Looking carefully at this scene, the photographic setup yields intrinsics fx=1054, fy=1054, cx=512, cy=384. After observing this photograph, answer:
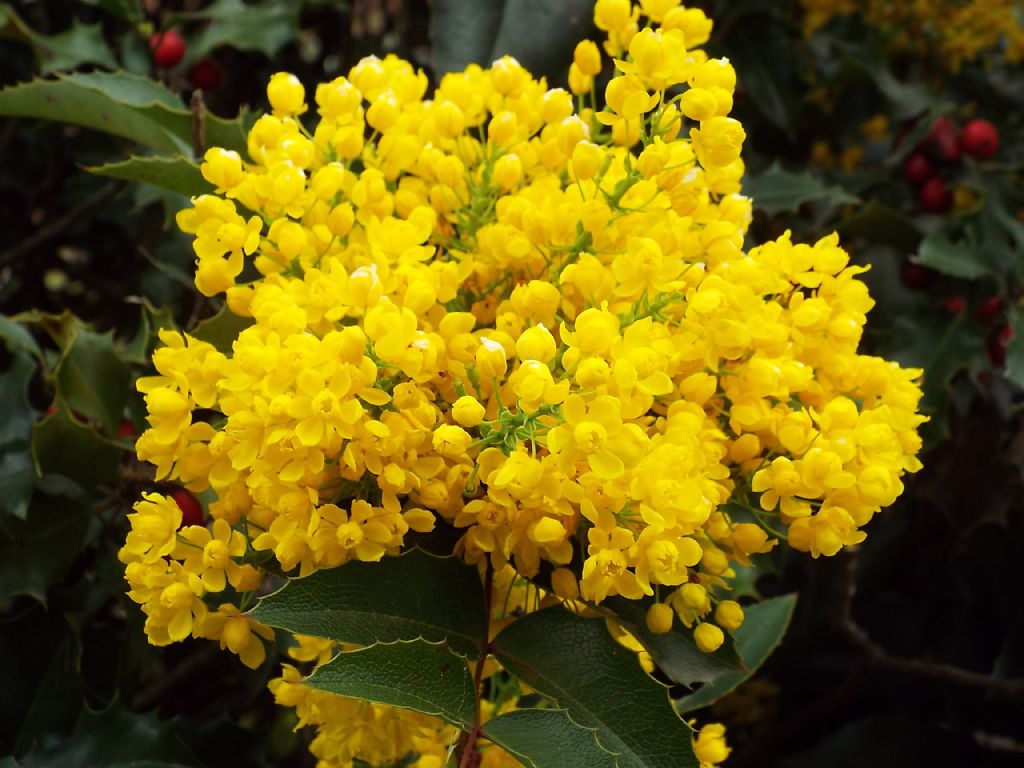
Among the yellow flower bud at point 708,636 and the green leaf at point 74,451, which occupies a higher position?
the yellow flower bud at point 708,636

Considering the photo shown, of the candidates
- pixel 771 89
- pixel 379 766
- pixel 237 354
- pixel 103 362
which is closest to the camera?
pixel 237 354

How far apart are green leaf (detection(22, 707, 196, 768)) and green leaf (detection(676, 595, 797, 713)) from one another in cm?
46

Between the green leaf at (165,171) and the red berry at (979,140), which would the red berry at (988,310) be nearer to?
the red berry at (979,140)

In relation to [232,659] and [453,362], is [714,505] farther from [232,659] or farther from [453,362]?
[232,659]

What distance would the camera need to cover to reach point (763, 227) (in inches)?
54.2

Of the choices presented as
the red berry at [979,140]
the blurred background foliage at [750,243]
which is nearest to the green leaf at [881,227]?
the blurred background foliage at [750,243]

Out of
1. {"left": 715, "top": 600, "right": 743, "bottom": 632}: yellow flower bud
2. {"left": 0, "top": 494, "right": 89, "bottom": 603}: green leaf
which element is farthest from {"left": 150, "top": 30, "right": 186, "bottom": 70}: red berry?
{"left": 715, "top": 600, "right": 743, "bottom": 632}: yellow flower bud

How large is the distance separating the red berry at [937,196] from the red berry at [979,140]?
0.06 meters

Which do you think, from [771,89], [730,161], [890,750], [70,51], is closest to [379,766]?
[730,161]

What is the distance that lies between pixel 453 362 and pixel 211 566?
198 mm

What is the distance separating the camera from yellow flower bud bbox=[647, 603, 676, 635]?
68 centimetres

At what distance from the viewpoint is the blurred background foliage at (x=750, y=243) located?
98 cm

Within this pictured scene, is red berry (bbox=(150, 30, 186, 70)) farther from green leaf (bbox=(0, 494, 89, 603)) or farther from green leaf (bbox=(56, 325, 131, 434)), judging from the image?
green leaf (bbox=(0, 494, 89, 603))

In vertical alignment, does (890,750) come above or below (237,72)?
below
